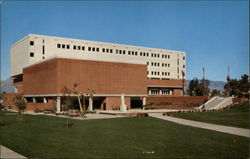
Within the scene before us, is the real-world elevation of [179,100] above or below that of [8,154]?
above

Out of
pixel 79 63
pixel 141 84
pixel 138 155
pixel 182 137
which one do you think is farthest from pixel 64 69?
pixel 138 155

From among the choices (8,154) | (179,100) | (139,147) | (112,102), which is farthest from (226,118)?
(179,100)

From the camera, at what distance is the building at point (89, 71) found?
52219 millimetres

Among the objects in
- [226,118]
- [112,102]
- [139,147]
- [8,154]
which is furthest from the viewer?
[112,102]

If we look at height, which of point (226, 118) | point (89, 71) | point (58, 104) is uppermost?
point (89, 71)

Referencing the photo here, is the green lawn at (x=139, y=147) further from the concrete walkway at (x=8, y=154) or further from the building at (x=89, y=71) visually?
the building at (x=89, y=71)

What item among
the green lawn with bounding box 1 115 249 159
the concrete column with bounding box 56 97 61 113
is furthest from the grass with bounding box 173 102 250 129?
the concrete column with bounding box 56 97 61 113

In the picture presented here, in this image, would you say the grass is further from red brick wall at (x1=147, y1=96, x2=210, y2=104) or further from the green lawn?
red brick wall at (x1=147, y1=96, x2=210, y2=104)

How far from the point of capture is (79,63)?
5281cm

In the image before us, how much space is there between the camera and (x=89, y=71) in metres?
54.0

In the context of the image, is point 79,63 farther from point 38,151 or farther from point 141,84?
point 38,151

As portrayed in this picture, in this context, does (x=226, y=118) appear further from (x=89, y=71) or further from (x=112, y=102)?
(x=89, y=71)

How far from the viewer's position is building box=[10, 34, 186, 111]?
52219mm

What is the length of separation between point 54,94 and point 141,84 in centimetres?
2030
